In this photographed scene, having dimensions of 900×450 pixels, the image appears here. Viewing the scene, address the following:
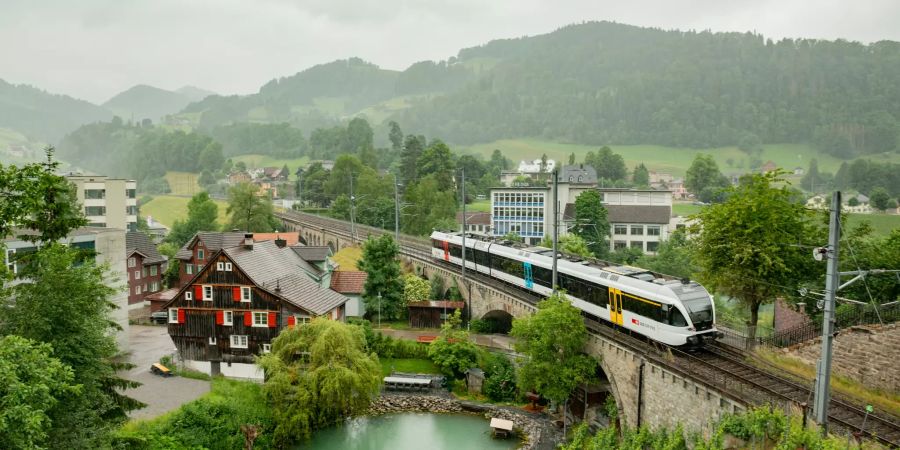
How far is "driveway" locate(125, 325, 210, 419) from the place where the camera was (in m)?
33.3

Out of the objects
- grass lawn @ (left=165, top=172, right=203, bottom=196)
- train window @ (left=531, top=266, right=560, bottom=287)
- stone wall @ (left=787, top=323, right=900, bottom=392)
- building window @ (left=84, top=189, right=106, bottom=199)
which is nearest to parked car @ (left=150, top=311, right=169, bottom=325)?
building window @ (left=84, top=189, right=106, bottom=199)

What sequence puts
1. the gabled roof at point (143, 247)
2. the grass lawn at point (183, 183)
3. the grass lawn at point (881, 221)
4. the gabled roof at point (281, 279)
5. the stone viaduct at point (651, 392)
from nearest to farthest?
the stone viaduct at point (651, 392), the gabled roof at point (281, 279), the gabled roof at point (143, 247), the grass lawn at point (881, 221), the grass lawn at point (183, 183)

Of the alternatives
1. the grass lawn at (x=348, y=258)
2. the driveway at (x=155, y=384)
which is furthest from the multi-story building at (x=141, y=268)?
the grass lawn at (x=348, y=258)

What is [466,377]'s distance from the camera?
39.6 metres

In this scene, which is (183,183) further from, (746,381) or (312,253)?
(746,381)

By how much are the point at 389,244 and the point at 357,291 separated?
4870 millimetres

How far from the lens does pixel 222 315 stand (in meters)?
38.3

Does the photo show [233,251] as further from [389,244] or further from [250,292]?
[389,244]

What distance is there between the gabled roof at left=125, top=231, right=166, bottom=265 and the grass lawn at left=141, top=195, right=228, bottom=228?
55586 millimetres

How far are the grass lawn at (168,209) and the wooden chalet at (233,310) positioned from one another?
264 ft

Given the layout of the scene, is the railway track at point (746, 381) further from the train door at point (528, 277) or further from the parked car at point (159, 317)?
the parked car at point (159, 317)

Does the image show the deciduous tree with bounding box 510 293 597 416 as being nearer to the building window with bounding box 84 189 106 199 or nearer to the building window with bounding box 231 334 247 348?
the building window with bounding box 231 334 247 348

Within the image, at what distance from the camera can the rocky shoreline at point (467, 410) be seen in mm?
33281

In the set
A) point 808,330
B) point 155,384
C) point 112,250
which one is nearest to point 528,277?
point 808,330
